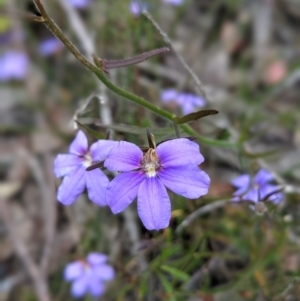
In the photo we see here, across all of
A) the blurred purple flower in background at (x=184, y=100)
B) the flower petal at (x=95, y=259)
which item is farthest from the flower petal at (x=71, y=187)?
the blurred purple flower in background at (x=184, y=100)

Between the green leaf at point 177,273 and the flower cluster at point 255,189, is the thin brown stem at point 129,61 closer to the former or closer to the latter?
the flower cluster at point 255,189

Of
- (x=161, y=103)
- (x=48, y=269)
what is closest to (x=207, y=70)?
(x=161, y=103)

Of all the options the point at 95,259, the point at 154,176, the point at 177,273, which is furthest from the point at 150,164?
the point at 95,259

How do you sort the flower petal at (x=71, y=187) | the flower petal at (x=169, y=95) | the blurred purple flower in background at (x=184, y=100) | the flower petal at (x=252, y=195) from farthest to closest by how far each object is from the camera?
the flower petal at (x=169, y=95), the blurred purple flower in background at (x=184, y=100), the flower petal at (x=252, y=195), the flower petal at (x=71, y=187)

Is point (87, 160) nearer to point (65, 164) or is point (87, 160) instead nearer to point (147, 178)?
point (65, 164)

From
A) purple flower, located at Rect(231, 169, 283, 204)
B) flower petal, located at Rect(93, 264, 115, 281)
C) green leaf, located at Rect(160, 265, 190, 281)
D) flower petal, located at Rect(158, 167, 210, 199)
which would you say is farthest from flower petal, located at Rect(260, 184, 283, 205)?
flower petal, located at Rect(93, 264, 115, 281)
